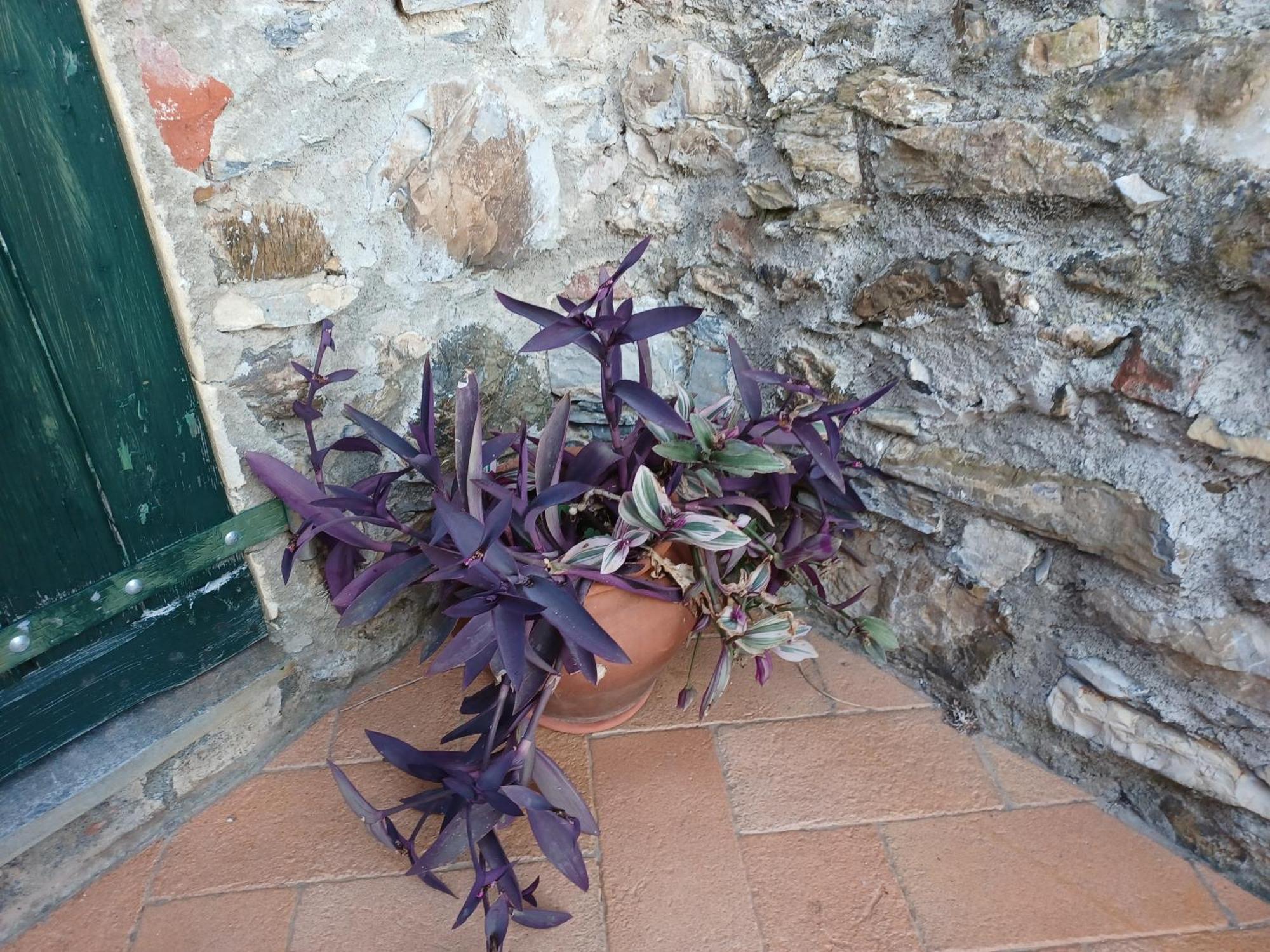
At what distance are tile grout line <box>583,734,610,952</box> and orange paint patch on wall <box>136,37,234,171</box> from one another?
3.68 ft

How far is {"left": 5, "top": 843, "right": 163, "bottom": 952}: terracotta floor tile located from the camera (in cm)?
121

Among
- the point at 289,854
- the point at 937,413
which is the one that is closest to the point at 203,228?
the point at 289,854

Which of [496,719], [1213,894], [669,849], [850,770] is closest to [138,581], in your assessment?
[496,719]

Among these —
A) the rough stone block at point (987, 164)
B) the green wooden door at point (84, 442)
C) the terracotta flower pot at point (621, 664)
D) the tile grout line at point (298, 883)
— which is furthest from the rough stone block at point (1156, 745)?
the green wooden door at point (84, 442)

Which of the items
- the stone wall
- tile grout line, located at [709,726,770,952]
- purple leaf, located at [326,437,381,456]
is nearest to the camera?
the stone wall

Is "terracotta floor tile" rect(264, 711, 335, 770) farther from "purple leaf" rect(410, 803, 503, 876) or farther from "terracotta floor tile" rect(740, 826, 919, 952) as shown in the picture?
"terracotta floor tile" rect(740, 826, 919, 952)

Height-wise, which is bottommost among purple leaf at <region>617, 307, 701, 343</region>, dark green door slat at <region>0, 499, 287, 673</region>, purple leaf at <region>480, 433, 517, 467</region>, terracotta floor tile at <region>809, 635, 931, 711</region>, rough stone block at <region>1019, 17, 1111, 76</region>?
terracotta floor tile at <region>809, 635, 931, 711</region>

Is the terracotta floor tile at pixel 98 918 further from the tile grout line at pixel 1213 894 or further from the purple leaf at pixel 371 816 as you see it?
the tile grout line at pixel 1213 894

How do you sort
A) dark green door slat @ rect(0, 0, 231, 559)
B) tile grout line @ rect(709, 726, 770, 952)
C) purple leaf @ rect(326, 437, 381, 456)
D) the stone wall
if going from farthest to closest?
purple leaf @ rect(326, 437, 381, 456), tile grout line @ rect(709, 726, 770, 952), the stone wall, dark green door slat @ rect(0, 0, 231, 559)

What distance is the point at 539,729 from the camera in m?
1.55

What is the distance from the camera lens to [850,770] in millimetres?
1447

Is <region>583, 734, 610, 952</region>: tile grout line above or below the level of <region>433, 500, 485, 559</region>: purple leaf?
below

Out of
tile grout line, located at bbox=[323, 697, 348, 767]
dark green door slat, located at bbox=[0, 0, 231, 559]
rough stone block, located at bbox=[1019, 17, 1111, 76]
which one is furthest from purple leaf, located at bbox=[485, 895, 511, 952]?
rough stone block, located at bbox=[1019, 17, 1111, 76]

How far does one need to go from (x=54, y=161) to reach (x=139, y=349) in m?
0.26
